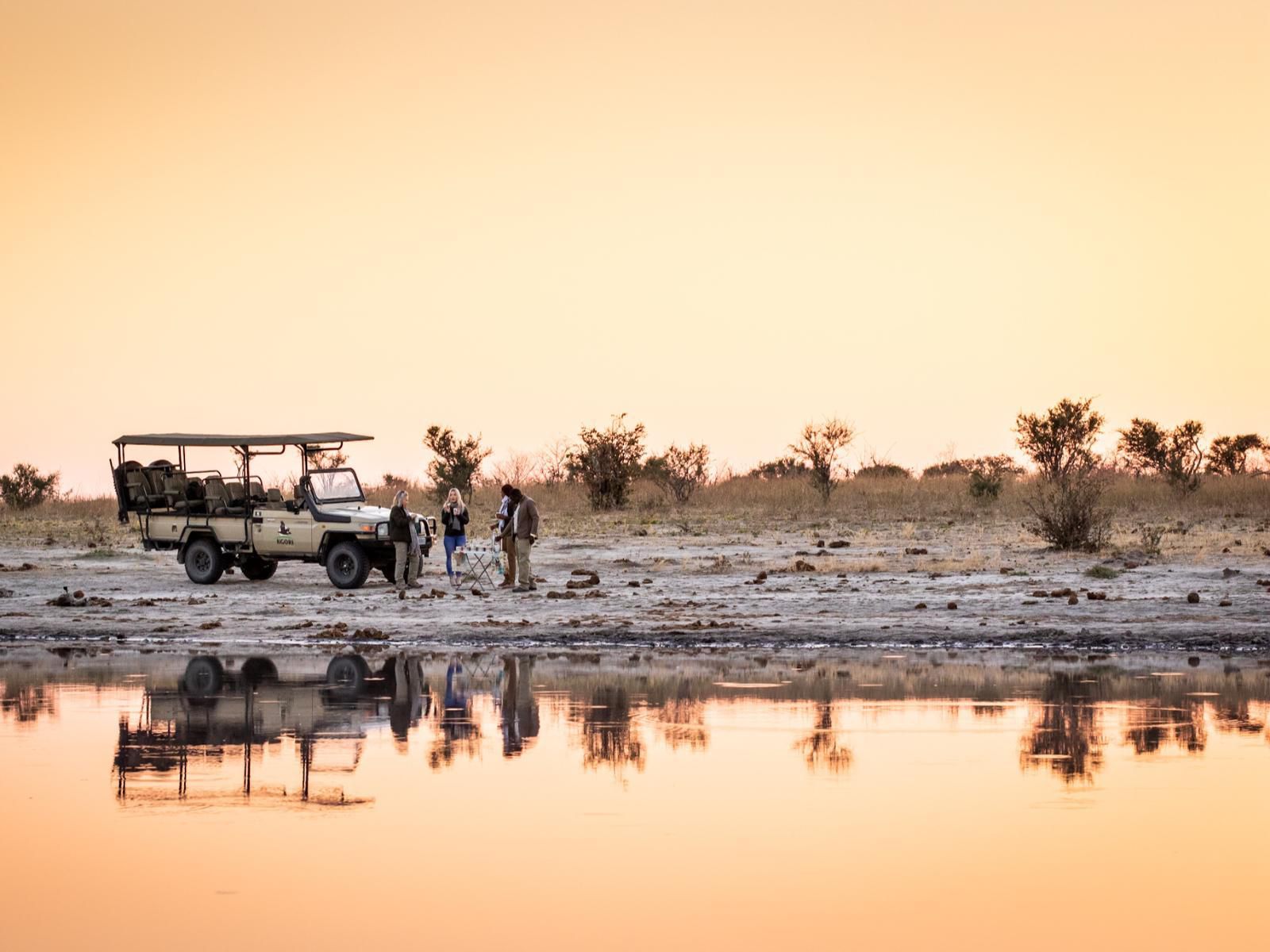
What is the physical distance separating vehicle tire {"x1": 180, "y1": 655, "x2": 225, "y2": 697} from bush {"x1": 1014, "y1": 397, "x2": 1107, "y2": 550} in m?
19.8

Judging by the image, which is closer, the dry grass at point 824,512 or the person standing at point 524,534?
the person standing at point 524,534

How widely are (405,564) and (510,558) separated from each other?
1792 mm

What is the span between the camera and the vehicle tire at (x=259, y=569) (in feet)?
106

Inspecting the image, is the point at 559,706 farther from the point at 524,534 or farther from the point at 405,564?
the point at 405,564

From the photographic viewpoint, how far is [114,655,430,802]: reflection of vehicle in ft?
40.0

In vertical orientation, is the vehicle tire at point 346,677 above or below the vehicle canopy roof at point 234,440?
below

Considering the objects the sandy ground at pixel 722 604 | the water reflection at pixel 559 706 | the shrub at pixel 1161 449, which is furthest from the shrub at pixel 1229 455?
the water reflection at pixel 559 706

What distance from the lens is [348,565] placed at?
3006cm

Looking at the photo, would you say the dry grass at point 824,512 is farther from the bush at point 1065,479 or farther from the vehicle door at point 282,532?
the vehicle door at point 282,532

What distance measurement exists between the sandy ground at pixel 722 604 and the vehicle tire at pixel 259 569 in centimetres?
25

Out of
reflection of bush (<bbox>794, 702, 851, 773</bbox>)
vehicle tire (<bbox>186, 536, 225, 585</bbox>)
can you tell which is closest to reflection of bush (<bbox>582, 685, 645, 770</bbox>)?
reflection of bush (<bbox>794, 702, 851, 773</bbox>)

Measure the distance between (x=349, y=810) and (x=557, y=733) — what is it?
3376 mm

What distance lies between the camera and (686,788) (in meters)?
11.3

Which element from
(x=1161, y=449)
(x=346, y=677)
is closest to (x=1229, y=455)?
(x=1161, y=449)
